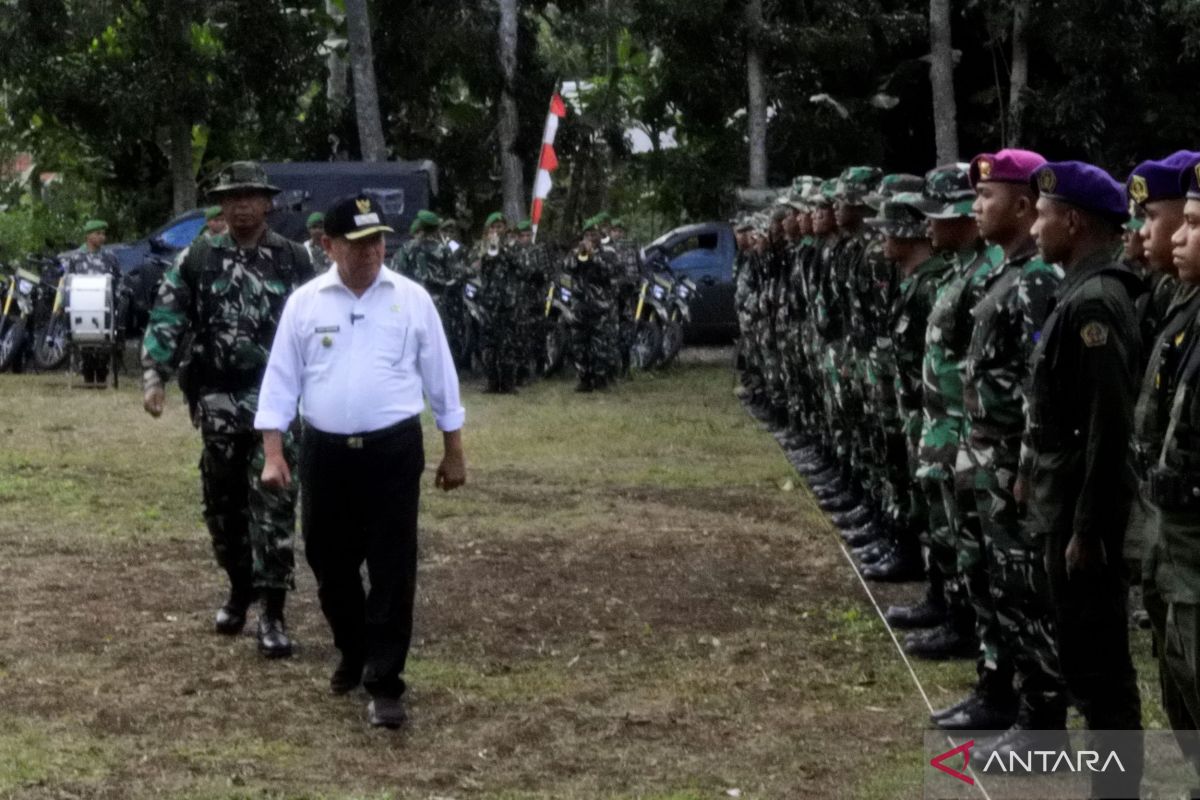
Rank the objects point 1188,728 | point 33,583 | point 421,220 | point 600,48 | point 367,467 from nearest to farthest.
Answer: point 1188,728 → point 367,467 → point 33,583 → point 421,220 → point 600,48

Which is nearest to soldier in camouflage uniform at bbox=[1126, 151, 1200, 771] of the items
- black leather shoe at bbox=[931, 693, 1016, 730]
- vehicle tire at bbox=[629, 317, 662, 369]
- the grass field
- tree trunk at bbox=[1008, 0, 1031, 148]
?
the grass field

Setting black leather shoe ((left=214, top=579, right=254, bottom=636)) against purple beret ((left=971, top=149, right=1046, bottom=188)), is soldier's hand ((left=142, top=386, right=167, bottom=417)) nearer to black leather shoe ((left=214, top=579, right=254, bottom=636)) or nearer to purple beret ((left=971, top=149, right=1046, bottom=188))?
black leather shoe ((left=214, top=579, right=254, bottom=636))

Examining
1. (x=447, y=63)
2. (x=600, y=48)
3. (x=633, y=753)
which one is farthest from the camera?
(x=600, y=48)

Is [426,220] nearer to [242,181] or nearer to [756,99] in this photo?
[756,99]

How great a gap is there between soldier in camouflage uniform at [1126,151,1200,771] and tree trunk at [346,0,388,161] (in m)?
26.8

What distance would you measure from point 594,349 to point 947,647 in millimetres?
14746

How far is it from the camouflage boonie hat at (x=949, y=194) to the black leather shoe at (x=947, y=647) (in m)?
1.68

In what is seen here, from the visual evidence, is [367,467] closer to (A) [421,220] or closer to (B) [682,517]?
(B) [682,517]

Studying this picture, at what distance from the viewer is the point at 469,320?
24656 millimetres

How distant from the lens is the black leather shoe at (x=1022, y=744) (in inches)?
266

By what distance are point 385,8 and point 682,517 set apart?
21.6 meters

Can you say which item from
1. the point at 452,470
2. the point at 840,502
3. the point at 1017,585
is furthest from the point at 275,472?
the point at 840,502

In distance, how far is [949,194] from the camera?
838 cm

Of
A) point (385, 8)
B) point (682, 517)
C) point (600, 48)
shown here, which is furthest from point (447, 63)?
point (682, 517)
